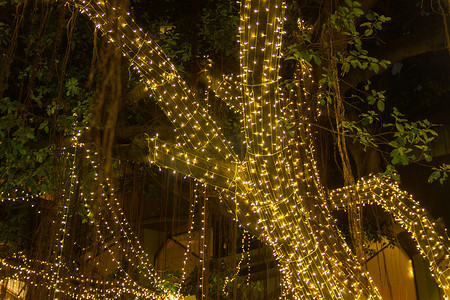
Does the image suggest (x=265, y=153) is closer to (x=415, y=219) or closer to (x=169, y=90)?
(x=169, y=90)

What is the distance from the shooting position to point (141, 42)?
287 centimetres

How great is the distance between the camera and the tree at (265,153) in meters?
2.65

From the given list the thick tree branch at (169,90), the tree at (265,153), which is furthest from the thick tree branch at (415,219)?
the thick tree branch at (169,90)

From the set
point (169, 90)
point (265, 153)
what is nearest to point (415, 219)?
point (265, 153)

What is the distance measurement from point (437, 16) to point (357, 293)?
12.3ft

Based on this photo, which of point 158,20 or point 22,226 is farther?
point 22,226

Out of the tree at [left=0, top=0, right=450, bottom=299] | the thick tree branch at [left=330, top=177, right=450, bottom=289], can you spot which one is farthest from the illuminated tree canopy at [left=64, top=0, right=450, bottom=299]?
the thick tree branch at [left=330, top=177, right=450, bottom=289]

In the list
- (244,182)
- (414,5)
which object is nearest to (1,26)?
(244,182)

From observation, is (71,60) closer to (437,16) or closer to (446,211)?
(437,16)

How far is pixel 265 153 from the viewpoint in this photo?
2748mm

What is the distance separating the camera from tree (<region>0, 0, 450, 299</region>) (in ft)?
8.70

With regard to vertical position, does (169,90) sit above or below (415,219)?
above

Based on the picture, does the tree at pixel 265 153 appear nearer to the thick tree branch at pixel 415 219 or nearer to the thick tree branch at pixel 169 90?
the thick tree branch at pixel 169 90

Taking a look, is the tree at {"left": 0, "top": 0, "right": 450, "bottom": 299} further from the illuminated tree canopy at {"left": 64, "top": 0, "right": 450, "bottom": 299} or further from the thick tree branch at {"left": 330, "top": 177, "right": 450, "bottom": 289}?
the thick tree branch at {"left": 330, "top": 177, "right": 450, "bottom": 289}
